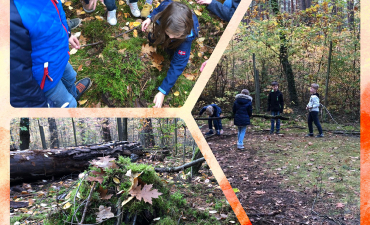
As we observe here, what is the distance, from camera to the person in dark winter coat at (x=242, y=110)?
137cm

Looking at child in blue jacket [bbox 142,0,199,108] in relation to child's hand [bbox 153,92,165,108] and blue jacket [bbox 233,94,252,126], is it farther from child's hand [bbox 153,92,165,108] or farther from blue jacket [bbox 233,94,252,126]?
blue jacket [bbox 233,94,252,126]

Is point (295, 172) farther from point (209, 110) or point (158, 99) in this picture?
point (158, 99)

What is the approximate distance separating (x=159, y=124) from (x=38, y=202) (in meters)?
0.96

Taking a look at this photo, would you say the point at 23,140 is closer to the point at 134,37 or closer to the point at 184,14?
the point at 134,37

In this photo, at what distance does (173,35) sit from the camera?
1.30 meters

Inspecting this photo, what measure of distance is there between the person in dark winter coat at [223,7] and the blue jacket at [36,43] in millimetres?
722

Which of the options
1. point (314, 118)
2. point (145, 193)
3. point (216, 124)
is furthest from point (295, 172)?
point (145, 193)

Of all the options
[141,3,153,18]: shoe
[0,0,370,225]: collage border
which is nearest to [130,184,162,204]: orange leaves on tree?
[0,0,370,225]: collage border

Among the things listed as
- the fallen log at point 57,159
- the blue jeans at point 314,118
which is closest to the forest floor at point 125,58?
the fallen log at point 57,159

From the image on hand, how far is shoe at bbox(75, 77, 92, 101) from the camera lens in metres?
1.05

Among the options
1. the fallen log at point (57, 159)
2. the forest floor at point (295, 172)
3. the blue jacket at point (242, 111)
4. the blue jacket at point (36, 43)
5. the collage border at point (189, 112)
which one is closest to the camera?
the blue jacket at point (36, 43)

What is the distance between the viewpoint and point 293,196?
62.4 inches

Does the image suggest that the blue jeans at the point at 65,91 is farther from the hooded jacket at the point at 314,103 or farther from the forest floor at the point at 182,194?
the hooded jacket at the point at 314,103

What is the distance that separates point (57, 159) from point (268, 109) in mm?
1597
